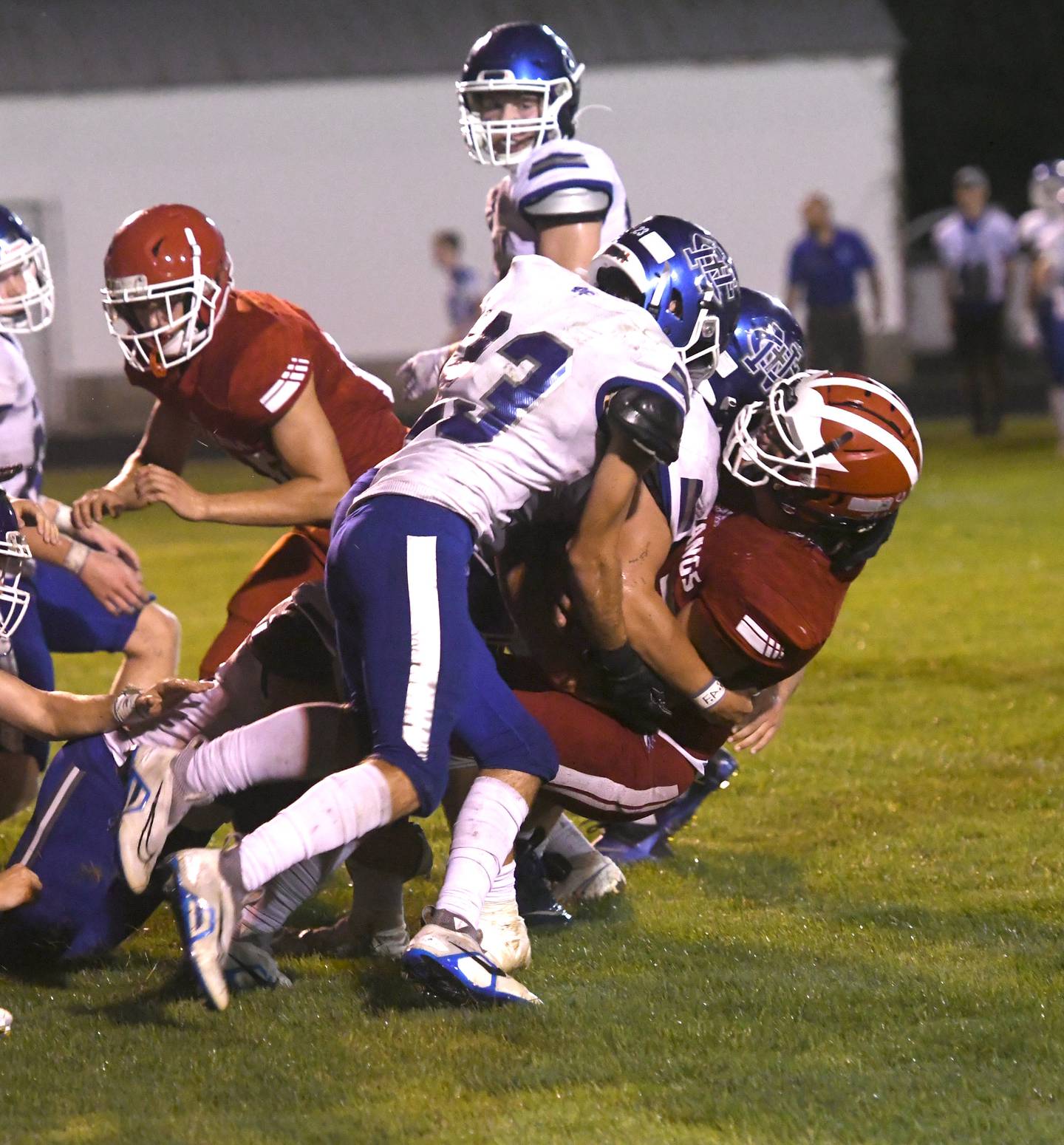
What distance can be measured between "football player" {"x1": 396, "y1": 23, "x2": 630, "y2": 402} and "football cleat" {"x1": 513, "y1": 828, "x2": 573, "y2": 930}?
1136 millimetres

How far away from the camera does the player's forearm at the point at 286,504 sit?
13.2 ft

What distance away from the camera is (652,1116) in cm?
277

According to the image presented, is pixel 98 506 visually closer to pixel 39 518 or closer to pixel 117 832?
pixel 39 518

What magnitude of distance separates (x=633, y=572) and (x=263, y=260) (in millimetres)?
17876

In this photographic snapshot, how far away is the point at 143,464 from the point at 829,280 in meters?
11.3

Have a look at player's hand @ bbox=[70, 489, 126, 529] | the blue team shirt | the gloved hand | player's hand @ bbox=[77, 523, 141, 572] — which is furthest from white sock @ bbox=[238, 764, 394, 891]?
the blue team shirt

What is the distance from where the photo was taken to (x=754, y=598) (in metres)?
3.59

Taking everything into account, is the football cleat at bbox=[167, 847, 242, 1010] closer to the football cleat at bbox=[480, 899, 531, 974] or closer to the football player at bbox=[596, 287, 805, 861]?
the football cleat at bbox=[480, 899, 531, 974]

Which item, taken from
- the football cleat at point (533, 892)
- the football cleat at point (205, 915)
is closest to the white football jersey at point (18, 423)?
the football cleat at point (533, 892)

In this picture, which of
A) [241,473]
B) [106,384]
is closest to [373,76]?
[106,384]

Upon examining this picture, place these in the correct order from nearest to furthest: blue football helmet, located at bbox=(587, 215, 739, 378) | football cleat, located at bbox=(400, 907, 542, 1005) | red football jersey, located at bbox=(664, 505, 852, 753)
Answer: football cleat, located at bbox=(400, 907, 542, 1005) → red football jersey, located at bbox=(664, 505, 852, 753) → blue football helmet, located at bbox=(587, 215, 739, 378)

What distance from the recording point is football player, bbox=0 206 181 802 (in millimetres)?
4426

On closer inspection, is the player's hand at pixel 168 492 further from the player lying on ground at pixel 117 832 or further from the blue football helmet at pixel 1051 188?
the blue football helmet at pixel 1051 188

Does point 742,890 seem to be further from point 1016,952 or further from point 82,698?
point 82,698
